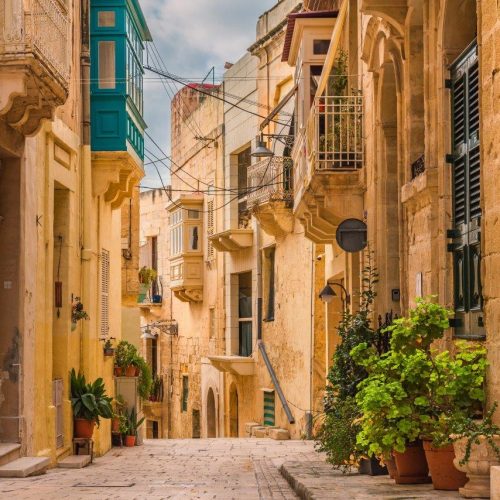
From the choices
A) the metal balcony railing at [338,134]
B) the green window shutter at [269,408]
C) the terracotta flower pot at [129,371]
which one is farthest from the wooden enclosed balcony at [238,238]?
the metal balcony railing at [338,134]

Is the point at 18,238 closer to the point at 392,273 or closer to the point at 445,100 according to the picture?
the point at 392,273

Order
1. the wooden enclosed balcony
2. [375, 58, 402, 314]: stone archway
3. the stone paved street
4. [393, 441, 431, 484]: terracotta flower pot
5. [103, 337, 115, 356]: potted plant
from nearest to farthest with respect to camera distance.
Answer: [393, 441, 431, 484]: terracotta flower pot
the stone paved street
[375, 58, 402, 314]: stone archway
[103, 337, 115, 356]: potted plant
the wooden enclosed balcony

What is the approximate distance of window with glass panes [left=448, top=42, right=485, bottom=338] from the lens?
368 inches

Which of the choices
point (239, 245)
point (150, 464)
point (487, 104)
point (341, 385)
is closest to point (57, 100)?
point (341, 385)

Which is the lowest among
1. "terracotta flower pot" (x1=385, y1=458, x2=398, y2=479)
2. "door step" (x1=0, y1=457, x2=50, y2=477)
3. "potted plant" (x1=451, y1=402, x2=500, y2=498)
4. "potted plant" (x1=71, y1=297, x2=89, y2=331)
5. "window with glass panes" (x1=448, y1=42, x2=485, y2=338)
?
"door step" (x1=0, y1=457, x2=50, y2=477)

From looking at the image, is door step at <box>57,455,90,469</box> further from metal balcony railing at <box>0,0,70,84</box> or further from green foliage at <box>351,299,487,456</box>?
green foliage at <box>351,299,487,456</box>

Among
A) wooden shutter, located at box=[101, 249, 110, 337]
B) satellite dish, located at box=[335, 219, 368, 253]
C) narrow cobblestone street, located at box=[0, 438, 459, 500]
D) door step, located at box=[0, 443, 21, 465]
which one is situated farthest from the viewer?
wooden shutter, located at box=[101, 249, 110, 337]

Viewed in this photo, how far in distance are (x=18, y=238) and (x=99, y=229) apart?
649cm

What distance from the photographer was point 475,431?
24.1 ft

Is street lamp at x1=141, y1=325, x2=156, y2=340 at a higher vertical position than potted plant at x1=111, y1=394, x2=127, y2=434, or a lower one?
higher

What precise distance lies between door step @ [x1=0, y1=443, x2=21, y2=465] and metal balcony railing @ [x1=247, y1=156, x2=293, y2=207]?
14.1 m

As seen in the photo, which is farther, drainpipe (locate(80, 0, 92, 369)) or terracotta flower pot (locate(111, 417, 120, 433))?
terracotta flower pot (locate(111, 417, 120, 433))

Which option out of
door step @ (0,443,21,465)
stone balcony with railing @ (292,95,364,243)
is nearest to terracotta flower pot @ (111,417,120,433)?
stone balcony with railing @ (292,95,364,243)

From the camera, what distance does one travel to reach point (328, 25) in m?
19.7
